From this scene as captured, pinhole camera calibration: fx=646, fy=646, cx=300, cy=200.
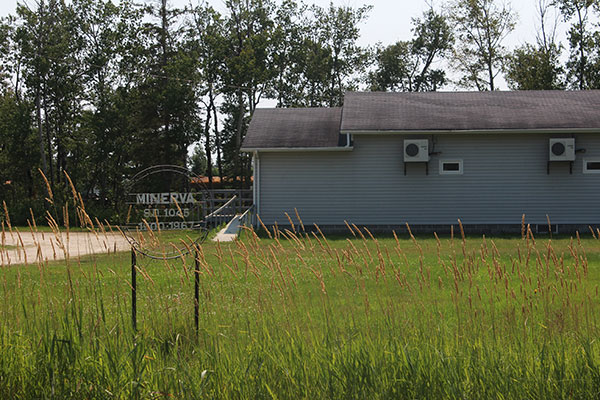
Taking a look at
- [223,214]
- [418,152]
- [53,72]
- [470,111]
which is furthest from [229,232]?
[53,72]

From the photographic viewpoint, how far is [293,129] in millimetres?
19609

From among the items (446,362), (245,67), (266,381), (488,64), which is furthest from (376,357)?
(488,64)

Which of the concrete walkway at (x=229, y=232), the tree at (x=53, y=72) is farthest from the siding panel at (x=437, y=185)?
the tree at (x=53, y=72)

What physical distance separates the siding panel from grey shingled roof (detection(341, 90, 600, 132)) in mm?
422

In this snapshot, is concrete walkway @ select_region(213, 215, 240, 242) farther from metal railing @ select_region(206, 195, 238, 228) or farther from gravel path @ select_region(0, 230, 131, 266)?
gravel path @ select_region(0, 230, 131, 266)

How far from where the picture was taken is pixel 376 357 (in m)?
3.87

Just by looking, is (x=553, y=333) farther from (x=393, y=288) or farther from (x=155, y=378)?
(x=393, y=288)

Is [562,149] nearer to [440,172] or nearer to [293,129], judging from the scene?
[440,172]

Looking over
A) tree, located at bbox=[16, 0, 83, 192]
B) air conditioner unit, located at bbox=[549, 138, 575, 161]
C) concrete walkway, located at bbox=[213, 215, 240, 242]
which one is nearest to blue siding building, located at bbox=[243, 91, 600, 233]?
air conditioner unit, located at bbox=[549, 138, 575, 161]

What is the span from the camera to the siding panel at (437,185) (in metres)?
18.0

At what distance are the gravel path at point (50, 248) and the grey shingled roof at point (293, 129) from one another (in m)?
5.33

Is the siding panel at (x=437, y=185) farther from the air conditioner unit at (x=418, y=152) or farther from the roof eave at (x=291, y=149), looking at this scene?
the air conditioner unit at (x=418, y=152)

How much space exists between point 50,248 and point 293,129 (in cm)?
806

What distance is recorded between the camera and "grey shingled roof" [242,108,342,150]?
1842 cm
